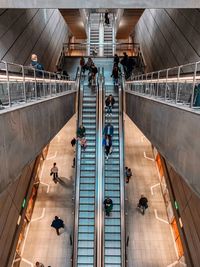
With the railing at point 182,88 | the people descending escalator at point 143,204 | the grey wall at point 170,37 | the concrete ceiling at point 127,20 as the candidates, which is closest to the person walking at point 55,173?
the people descending escalator at point 143,204

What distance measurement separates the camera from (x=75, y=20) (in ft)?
72.7

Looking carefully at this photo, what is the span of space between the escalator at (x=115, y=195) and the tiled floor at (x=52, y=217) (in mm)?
2123

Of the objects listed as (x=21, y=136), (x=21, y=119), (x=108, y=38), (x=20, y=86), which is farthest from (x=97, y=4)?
(x=108, y=38)

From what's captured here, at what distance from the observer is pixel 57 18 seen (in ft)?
87.1

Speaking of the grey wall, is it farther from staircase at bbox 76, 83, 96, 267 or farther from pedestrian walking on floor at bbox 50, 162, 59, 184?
pedestrian walking on floor at bbox 50, 162, 59, 184

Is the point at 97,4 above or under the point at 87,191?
above

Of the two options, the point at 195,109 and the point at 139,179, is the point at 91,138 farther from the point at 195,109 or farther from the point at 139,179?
the point at 195,109

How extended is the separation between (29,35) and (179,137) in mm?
13636

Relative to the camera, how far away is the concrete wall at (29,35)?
12.8 m

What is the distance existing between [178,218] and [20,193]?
733 cm

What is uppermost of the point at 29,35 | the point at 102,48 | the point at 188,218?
the point at 102,48

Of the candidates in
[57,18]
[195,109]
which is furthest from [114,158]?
[57,18]

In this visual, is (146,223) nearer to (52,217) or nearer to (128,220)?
(128,220)

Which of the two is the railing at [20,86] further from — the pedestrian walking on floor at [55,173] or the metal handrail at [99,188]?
the pedestrian walking on floor at [55,173]
